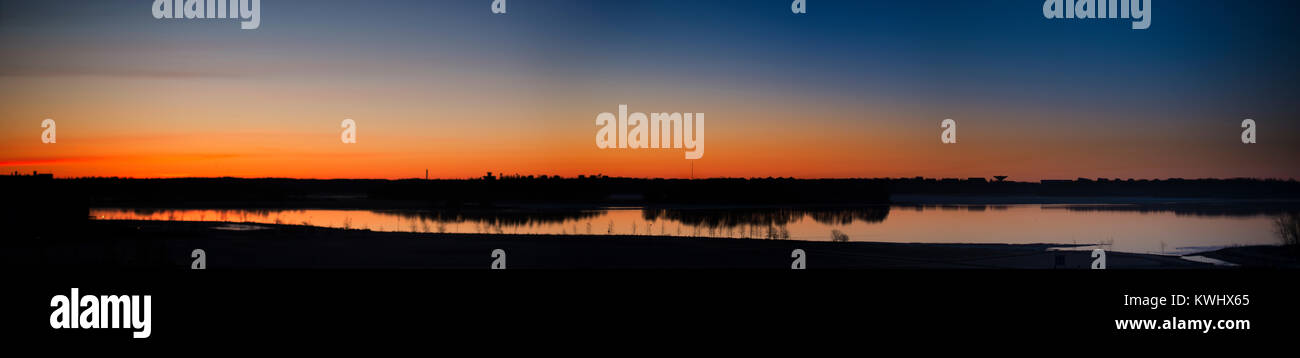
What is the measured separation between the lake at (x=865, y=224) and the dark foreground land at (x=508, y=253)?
21.3 feet

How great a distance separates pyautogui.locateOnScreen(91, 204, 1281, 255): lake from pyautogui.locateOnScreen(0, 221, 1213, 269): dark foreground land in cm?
651

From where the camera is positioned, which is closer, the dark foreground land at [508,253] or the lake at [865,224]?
the dark foreground land at [508,253]

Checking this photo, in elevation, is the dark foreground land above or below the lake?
above

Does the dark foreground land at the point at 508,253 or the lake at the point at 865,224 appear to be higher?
the dark foreground land at the point at 508,253

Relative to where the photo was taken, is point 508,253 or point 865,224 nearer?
point 508,253

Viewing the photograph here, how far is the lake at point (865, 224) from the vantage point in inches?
1217

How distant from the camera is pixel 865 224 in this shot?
39.8 m

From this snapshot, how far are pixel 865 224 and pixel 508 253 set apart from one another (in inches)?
895

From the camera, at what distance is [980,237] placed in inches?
1278

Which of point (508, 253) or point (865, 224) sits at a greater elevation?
point (508, 253)

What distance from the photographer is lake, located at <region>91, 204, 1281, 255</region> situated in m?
30.9
